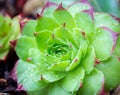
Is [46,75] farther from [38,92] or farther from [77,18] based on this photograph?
[77,18]

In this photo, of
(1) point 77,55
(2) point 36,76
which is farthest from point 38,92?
(1) point 77,55

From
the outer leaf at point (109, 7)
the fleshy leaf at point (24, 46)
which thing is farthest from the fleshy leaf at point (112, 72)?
the outer leaf at point (109, 7)

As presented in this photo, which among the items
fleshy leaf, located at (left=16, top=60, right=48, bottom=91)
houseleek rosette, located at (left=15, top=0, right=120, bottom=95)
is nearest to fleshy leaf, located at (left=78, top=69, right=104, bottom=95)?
houseleek rosette, located at (left=15, top=0, right=120, bottom=95)

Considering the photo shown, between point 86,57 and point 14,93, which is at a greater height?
point 86,57

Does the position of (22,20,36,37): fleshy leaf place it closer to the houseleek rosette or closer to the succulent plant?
the houseleek rosette

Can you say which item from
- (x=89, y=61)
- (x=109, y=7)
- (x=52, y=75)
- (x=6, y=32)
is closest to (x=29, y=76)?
(x=52, y=75)

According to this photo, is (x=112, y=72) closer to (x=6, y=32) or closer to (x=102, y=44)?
(x=102, y=44)
